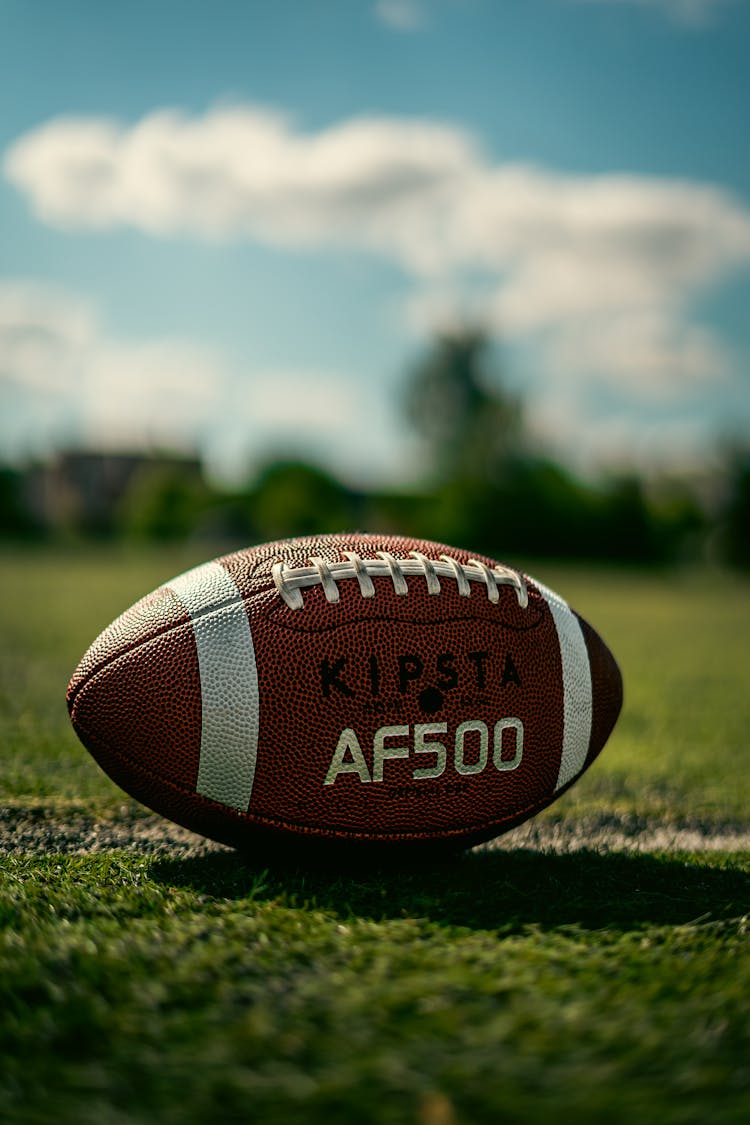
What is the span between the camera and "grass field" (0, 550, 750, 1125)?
1257 millimetres

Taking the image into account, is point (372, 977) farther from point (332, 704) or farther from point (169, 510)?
point (169, 510)

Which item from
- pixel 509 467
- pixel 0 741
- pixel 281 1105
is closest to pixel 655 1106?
pixel 281 1105

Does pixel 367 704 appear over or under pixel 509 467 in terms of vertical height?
under

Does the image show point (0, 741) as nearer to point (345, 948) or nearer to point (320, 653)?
point (320, 653)

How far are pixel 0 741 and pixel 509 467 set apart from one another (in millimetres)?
34333

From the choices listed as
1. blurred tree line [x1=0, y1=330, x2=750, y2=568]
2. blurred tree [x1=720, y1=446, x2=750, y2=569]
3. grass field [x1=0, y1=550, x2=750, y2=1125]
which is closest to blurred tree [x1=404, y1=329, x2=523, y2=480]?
blurred tree line [x1=0, y1=330, x2=750, y2=568]

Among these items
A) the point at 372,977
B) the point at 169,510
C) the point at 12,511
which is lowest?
the point at 372,977

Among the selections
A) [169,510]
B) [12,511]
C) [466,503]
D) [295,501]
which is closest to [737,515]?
[466,503]

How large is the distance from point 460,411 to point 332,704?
37256 millimetres

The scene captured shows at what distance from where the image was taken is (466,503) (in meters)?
33.8

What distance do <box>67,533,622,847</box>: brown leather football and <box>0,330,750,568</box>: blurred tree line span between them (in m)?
28.6

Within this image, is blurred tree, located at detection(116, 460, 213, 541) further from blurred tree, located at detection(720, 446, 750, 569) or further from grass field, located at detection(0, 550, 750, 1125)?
grass field, located at detection(0, 550, 750, 1125)

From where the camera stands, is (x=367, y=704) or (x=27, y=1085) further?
(x=367, y=704)

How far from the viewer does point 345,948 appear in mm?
1673
